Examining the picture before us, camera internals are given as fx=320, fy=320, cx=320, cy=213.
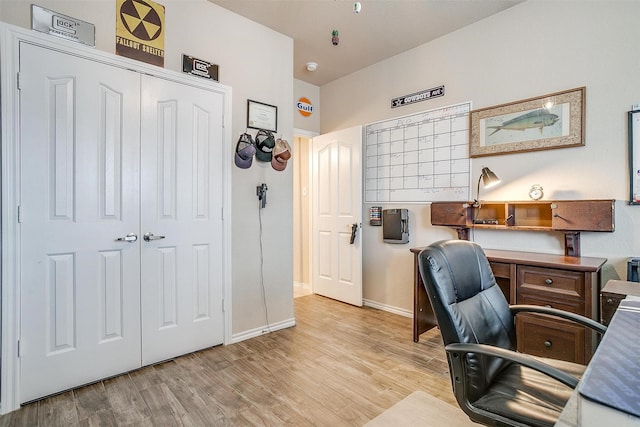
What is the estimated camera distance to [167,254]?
2457mm

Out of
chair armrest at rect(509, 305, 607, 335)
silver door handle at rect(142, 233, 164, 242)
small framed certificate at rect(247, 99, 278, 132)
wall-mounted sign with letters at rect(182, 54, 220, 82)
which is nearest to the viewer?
chair armrest at rect(509, 305, 607, 335)

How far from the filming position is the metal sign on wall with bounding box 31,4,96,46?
1947 mm

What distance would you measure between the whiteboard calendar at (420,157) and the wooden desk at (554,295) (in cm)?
95

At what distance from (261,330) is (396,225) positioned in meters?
1.75

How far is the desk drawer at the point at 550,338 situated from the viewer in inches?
76.5

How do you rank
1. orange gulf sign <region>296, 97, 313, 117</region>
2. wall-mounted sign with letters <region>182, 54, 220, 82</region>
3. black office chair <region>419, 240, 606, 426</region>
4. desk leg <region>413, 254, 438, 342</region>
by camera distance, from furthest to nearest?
orange gulf sign <region>296, 97, 313, 117</region> → desk leg <region>413, 254, 438, 342</region> → wall-mounted sign with letters <region>182, 54, 220, 82</region> → black office chair <region>419, 240, 606, 426</region>

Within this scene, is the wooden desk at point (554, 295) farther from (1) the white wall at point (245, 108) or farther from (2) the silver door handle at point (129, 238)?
(2) the silver door handle at point (129, 238)

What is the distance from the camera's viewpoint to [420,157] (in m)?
3.37

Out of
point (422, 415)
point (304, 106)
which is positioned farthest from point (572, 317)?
point (304, 106)

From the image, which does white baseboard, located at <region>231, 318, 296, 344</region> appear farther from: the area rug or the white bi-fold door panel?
the area rug

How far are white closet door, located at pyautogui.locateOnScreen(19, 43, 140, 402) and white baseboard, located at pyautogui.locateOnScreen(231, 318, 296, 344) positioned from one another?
79cm

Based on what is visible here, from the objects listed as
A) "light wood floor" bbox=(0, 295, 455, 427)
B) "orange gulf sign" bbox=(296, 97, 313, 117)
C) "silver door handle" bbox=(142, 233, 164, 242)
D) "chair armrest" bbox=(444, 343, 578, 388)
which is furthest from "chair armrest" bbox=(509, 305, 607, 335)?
"orange gulf sign" bbox=(296, 97, 313, 117)

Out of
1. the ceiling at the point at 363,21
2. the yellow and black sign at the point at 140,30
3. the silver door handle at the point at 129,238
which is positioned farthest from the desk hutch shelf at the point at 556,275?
the yellow and black sign at the point at 140,30

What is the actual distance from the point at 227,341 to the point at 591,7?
3.82m
